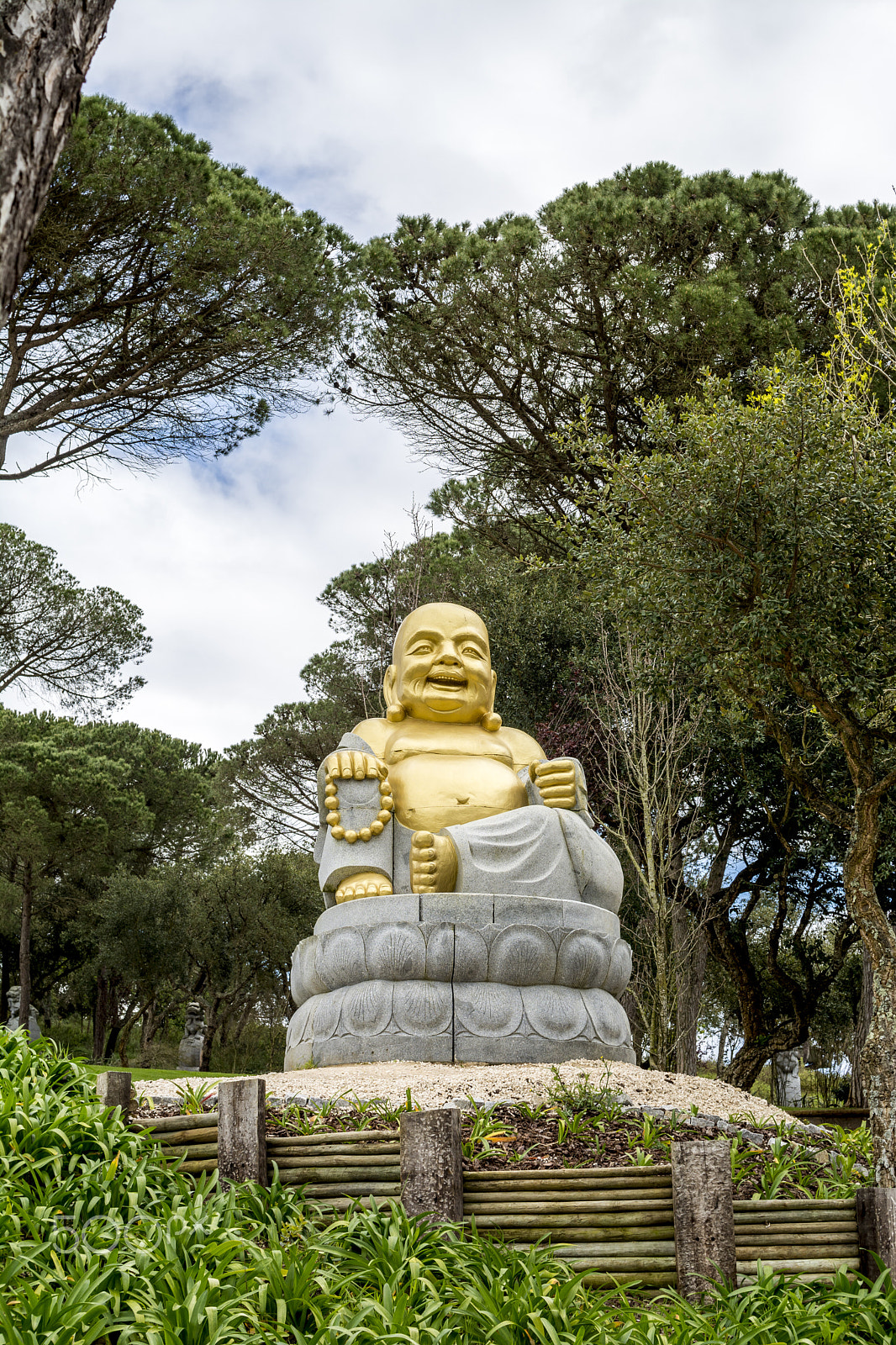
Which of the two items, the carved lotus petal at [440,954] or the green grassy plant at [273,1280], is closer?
the green grassy plant at [273,1280]

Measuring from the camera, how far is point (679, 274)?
559 inches

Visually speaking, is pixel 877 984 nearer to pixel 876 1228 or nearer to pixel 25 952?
pixel 876 1228

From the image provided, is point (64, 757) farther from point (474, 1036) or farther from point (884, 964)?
point (884, 964)

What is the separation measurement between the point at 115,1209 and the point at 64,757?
14.9 metres

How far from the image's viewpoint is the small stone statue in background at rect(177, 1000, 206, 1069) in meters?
19.1

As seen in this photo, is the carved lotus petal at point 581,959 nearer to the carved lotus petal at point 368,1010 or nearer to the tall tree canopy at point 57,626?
the carved lotus petal at point 368,1010

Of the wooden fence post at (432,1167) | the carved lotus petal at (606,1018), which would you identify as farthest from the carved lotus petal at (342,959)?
the wooden fence post at (432,1167)

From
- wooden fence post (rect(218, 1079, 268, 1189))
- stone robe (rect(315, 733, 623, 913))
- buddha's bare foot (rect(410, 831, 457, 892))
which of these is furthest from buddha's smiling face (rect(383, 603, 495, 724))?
wooden fence post (rect(218, 1079, 268, 1189))

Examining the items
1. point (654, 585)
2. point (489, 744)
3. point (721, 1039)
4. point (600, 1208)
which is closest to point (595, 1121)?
point (600, 1208)

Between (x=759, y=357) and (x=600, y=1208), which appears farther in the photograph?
(x=759, y=357)

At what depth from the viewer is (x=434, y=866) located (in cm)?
691

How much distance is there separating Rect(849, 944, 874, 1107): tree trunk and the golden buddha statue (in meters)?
3.83

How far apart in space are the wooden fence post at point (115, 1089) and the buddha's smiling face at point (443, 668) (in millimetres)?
3904

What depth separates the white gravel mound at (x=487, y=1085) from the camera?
5340mm
